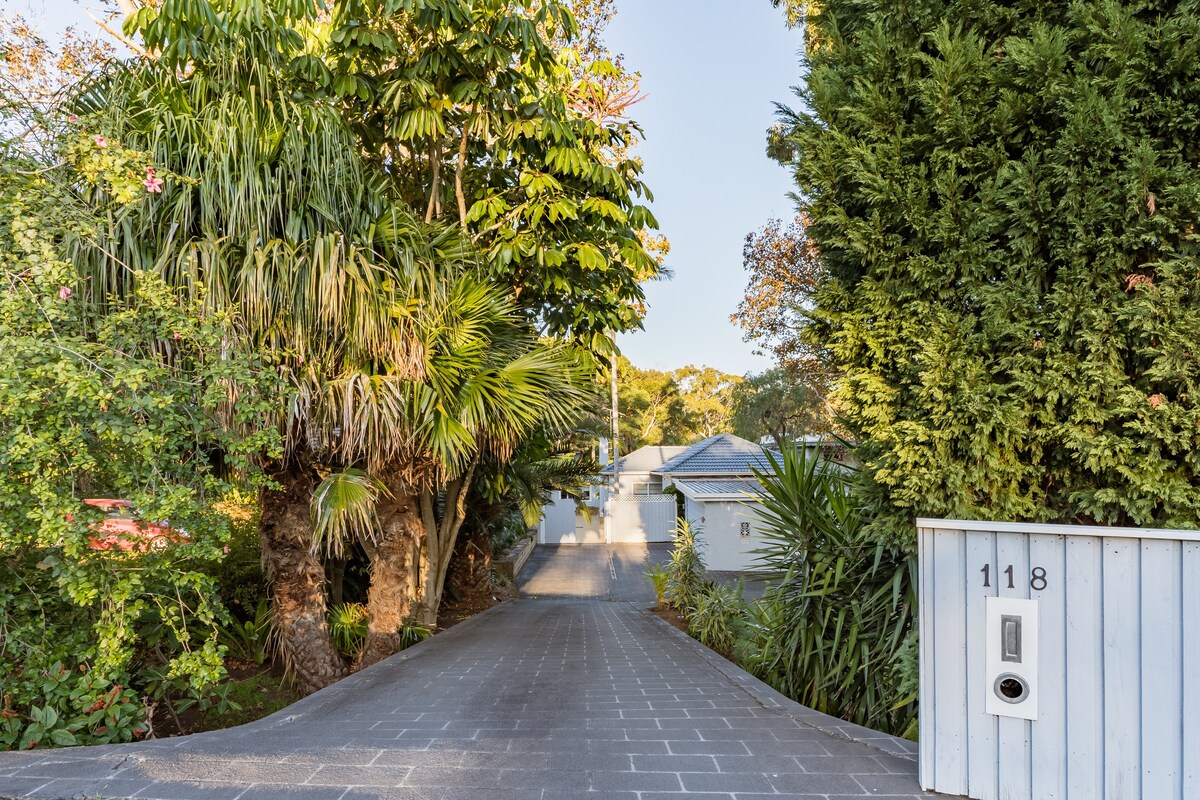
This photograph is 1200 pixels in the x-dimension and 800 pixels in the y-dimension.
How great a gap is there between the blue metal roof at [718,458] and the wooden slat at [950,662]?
17.6 metres

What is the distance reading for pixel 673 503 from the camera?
2950 centimetres

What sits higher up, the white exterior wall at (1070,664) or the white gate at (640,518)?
the white exterior wall at (1070,664)

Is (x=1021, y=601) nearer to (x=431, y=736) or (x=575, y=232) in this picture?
(x=431, y=736)

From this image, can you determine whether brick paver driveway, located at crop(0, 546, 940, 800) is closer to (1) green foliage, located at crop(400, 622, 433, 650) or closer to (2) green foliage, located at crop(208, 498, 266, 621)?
(1) green foliage, located at crop(400, 622, 433, 650)

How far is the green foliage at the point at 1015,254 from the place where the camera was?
124 inches

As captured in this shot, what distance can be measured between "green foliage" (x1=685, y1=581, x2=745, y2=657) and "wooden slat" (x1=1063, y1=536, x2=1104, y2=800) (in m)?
5.10

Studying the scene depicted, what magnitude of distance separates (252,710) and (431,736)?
3.10 m

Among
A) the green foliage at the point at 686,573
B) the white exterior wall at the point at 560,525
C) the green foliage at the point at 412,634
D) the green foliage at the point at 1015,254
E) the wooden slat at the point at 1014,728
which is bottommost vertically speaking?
the white exterior wall at the point at 560,525

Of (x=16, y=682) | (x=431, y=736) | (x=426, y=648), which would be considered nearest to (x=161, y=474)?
(x=16, y=682)

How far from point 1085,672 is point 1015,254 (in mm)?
1985

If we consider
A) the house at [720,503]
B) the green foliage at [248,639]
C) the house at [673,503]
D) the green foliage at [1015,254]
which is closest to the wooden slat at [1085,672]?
the green foliage at [1015,254]

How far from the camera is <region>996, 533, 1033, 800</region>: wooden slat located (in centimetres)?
288

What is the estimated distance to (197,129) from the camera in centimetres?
588

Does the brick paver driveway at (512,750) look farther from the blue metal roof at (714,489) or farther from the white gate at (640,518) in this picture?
the white gate at (640,518)
